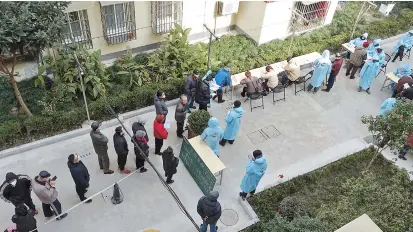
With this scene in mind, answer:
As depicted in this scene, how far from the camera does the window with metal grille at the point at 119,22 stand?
43.3 feet

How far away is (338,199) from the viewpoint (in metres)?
10.7

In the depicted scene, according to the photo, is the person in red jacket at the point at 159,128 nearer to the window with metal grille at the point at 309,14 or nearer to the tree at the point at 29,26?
the tree at the point at 29,26

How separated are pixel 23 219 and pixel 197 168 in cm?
408

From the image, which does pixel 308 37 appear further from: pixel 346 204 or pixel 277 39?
pixel 346 204

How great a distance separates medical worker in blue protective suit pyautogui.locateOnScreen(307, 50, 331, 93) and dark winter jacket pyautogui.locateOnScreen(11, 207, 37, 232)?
30.9 feet

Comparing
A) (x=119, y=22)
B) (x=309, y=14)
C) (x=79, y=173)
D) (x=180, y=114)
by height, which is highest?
(x=119, y=22)

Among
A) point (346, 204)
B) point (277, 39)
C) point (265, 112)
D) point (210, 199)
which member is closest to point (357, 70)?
point (277, 39)

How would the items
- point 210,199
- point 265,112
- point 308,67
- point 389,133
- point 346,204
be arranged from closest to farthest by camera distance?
1. point 210,199
2. point 346,204
3. point 389,133
4. point 265,112
5. point 308,67

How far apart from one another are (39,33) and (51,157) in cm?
320

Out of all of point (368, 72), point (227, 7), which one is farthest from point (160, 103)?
point (368, 72)

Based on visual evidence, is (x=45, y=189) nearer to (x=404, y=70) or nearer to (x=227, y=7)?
(x=227, y=7)

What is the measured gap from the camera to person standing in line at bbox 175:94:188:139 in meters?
11.0

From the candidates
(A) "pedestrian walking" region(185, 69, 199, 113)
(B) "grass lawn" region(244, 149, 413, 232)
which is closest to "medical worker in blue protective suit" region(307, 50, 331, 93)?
(B) "grass lawn" region(244, 149, 413, 232)

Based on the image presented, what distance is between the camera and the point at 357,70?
15.2 m
